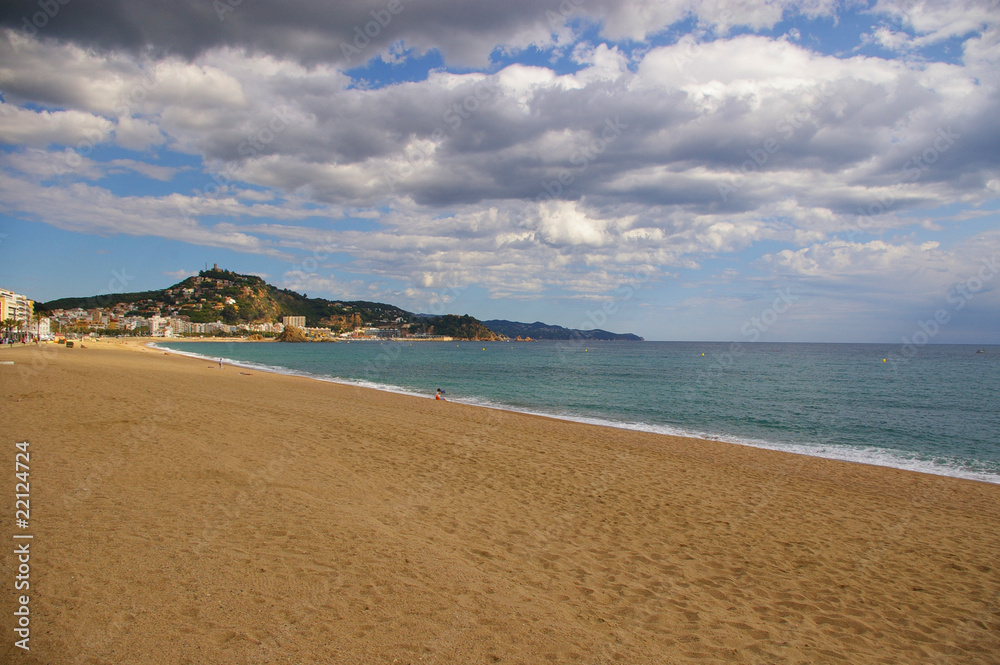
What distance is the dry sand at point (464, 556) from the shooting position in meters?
4.11

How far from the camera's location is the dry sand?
411 centimetres

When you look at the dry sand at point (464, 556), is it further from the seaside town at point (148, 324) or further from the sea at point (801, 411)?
the seaside town at point (148, 324)

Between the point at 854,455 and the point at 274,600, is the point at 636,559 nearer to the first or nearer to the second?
the point at 274,600

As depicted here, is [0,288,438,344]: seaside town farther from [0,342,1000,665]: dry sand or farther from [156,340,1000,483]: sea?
[0,342,1000,665]: dry sand

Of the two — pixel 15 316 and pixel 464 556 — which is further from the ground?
pixel 15 316

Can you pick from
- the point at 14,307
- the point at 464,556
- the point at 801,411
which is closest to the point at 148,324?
the point at 14,307

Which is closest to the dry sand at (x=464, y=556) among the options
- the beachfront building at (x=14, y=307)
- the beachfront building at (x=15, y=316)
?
the beachfront building at (x=15, y=316)

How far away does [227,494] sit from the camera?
720 centimetres

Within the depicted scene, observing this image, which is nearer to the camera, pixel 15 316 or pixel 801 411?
pixel 801 411

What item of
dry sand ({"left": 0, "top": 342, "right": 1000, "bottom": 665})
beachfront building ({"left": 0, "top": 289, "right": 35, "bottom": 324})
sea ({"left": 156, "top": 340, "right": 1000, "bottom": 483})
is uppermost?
beachfront building ({"left": 0, "top": 289, "right": 35, "bottom": 324})

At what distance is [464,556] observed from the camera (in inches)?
233

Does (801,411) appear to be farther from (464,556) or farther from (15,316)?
(15,316)

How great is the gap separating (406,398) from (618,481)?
15852mm

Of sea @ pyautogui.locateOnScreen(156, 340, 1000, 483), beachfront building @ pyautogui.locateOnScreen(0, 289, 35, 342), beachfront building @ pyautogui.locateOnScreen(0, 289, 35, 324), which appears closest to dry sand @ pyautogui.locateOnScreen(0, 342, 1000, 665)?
sea @ pyautogui.locateOnScreen(156, 340, 1000, 483)
